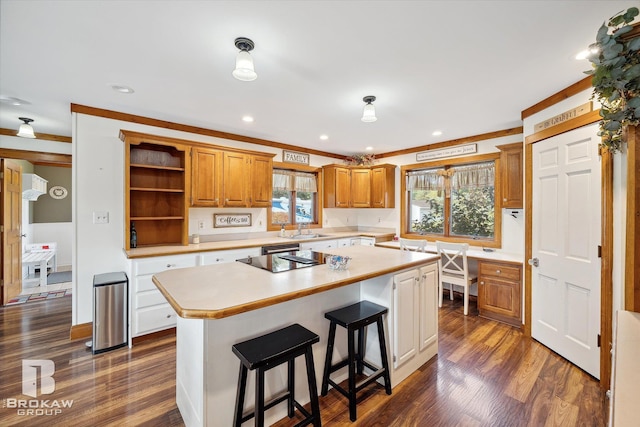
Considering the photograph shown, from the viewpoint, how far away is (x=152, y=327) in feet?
9.93

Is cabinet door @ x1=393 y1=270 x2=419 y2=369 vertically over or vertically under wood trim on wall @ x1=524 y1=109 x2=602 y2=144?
under

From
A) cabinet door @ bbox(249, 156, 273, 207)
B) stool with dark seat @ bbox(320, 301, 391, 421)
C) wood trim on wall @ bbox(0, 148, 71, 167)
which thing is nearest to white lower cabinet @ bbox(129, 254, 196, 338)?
cabinet door @ bbox(249, 156, 273, 207)

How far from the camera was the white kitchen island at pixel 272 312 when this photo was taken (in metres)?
1.52

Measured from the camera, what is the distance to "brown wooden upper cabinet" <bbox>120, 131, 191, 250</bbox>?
338cm

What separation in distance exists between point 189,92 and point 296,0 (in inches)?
66.4

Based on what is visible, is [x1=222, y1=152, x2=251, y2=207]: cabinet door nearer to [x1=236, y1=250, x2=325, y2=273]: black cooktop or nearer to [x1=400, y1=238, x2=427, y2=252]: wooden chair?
[x1=236, y1=250, x2=325, y2=273]: black cooktop

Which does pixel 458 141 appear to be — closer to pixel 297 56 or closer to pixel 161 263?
pixel 297 56

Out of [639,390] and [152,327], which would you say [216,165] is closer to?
[152,327]

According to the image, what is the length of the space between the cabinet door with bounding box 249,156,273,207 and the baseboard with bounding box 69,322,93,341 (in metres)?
2.36

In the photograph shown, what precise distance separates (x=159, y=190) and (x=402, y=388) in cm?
334

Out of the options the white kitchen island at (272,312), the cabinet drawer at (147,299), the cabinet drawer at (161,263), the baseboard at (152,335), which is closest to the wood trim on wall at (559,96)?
the white kitchen island at (272,312)

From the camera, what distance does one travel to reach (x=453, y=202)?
15.5 ft

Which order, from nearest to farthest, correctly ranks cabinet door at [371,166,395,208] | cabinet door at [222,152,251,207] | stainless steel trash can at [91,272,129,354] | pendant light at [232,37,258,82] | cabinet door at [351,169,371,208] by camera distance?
pendant light at [232,37,258,82] < stainless steel trash can at [91,272,129,354] < cabinet door at [222,152,251,207] < cabinet door at [371,166,395,208] < cabinet door at [351,169,371,208]

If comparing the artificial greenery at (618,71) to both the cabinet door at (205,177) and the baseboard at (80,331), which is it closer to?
the cabinet door at (205,177)
